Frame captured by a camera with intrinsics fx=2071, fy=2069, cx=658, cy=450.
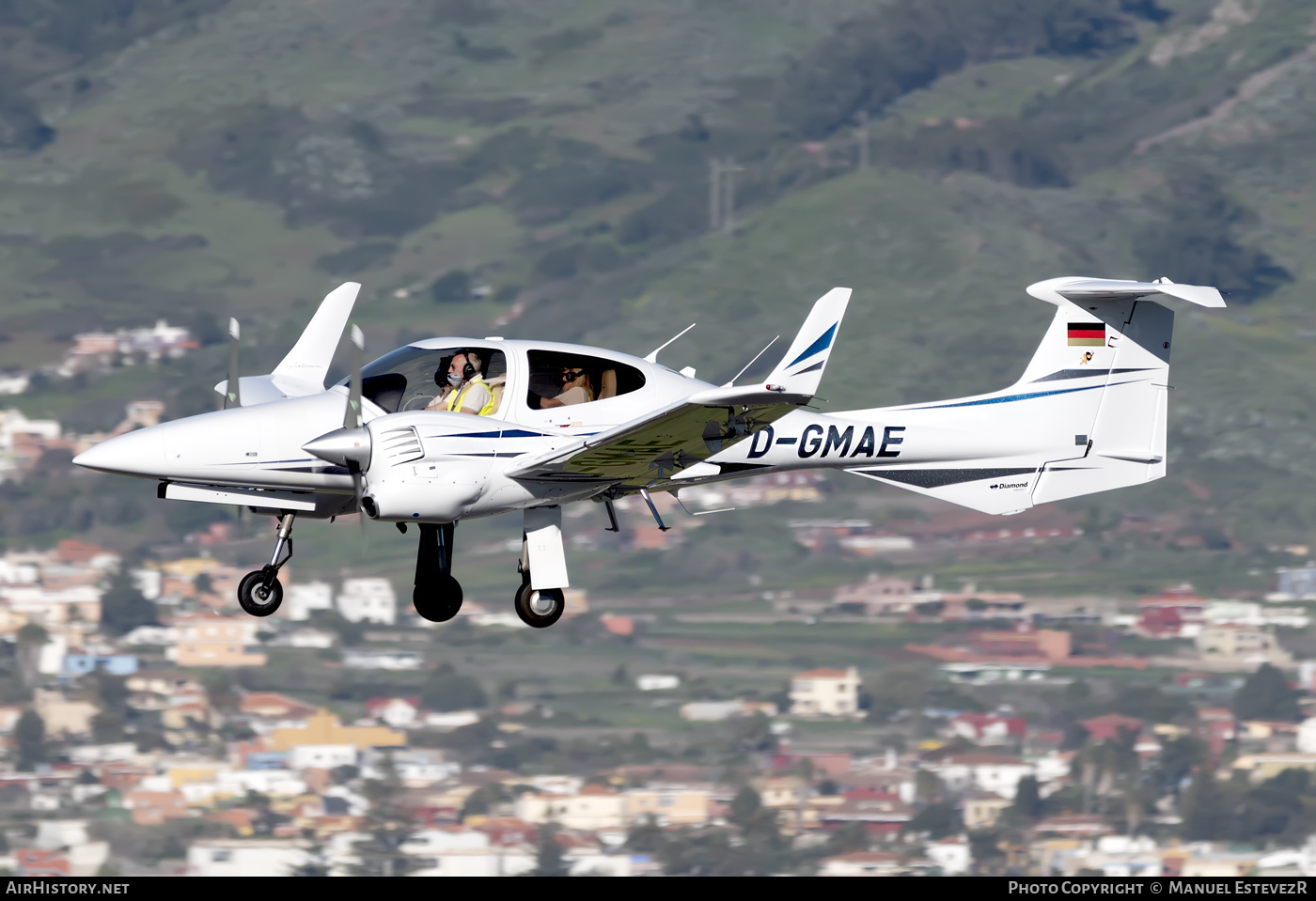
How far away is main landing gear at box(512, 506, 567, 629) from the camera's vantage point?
2725 centimetres

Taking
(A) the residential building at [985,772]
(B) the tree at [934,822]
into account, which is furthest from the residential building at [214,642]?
(B) the tree at [934,822]

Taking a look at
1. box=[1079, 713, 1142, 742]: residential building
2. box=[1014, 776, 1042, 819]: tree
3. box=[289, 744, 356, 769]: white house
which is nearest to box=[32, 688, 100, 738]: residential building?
box=[289, 744, 356, 769]: white house

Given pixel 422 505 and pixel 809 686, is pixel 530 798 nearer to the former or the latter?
pixel 809 686

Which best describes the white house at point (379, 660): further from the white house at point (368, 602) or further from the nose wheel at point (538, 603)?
the nose wheel at point (538, 603)

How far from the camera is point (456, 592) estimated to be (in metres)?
28.7

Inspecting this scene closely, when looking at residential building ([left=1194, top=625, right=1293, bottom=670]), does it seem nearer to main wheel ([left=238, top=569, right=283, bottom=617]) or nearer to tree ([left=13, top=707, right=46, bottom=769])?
tree ([left=13, top=707, right=46, bottom=769])

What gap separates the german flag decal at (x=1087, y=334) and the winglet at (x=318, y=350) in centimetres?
1091

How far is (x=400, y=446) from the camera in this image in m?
26.0

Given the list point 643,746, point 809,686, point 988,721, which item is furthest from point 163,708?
point 988,721

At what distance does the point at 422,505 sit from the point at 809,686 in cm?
14626

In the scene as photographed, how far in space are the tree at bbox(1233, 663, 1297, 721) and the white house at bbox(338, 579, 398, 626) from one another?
75.3 m

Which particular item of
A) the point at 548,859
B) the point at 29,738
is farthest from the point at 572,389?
the point at 29,738

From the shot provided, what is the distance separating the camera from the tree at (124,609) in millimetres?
187500

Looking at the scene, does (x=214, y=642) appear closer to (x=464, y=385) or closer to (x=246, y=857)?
(x=246, y=857)
